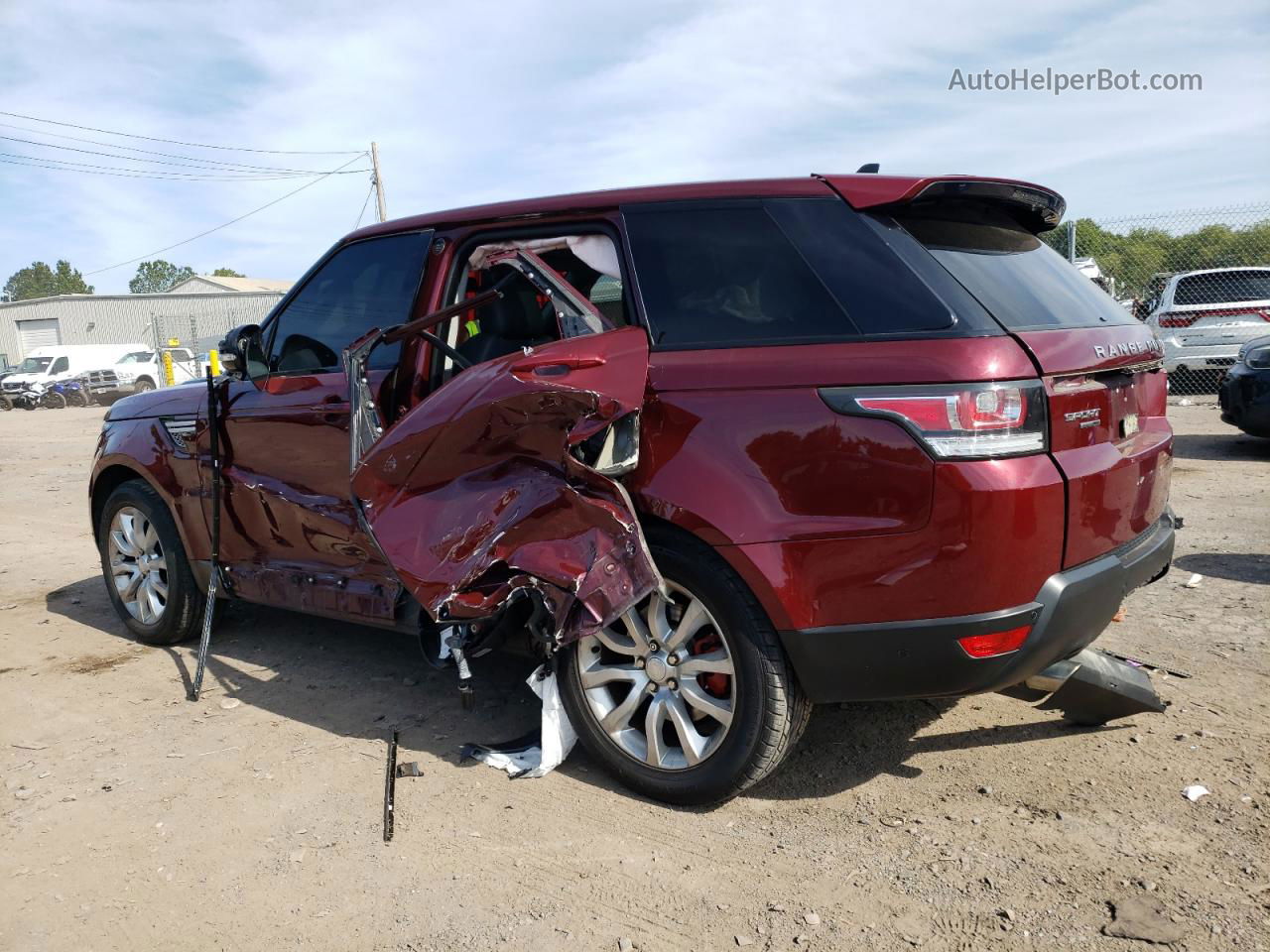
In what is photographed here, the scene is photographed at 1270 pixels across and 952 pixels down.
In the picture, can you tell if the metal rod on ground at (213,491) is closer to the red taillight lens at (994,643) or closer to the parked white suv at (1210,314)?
the red taillight lens at (994,643)

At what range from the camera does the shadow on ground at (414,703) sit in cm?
350

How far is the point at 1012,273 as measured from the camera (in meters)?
3.08

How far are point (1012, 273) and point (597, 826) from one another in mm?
2152

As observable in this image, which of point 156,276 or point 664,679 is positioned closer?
point 664,679

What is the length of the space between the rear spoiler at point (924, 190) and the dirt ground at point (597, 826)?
1864 mm

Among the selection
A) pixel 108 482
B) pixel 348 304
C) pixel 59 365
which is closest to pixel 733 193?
pixel 348 304

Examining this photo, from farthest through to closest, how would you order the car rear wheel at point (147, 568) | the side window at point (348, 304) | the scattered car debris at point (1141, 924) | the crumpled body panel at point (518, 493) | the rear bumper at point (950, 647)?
the car rear wheel at point (147, 568) → the side window at point (348, 304) → the crumpled body panel at point (518, 493) → the rear bumper at point (950, 647) → the scattered car debris at point (1141, 924)

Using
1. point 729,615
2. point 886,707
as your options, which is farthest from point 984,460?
point 886,707

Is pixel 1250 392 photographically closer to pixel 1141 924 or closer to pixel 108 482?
pixel 1141 924

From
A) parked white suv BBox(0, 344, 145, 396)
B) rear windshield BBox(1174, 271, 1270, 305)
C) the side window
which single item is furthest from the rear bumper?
parked white suv BBox(0, 344, 145, 396)

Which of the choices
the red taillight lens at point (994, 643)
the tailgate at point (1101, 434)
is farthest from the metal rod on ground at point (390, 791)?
the tailgate at point (1101, 434)

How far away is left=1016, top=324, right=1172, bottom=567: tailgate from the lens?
2.77m

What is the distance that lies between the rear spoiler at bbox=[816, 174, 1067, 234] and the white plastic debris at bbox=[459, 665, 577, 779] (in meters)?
1.85

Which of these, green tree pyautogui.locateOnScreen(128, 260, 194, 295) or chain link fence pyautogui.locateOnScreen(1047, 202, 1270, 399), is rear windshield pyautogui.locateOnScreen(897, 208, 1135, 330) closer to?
chain link fence pyautogui.locateOnScreen(1047, 202, 1270, 399)
